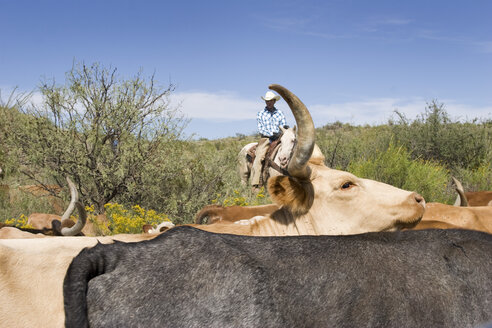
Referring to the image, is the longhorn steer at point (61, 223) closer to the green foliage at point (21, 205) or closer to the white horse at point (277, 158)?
the green foliage at point (21, 205)

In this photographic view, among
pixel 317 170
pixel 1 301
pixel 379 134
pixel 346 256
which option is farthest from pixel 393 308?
pixel 379 134

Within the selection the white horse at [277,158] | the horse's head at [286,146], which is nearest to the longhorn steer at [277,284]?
the white horse at [277,158]

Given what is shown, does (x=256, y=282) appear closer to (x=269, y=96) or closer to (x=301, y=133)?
(x=301, y=133)

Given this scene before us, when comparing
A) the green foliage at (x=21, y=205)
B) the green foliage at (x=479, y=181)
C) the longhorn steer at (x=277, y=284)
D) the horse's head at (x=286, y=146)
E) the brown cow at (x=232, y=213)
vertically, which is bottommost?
the green foliage at (x=479, y=181)

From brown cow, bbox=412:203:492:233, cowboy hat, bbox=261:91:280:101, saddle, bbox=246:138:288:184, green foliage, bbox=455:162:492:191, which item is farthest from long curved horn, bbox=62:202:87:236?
green foliage, bbox=455:162:492:191

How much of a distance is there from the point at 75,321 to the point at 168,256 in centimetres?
45

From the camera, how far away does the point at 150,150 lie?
36.0 feet

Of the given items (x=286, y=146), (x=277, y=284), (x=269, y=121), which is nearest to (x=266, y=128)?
(x=269, y=121)

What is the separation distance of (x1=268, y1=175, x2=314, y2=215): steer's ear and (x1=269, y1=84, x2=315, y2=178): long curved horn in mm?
101

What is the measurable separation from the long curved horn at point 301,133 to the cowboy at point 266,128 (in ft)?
25.5

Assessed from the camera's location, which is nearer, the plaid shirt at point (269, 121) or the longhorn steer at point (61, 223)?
the longhorn steer at point (61, 223)

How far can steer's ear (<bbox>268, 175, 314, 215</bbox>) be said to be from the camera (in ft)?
13.9

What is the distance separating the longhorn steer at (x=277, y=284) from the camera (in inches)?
74.7

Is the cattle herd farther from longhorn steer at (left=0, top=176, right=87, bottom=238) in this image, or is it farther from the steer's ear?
longhorn steer at (left=0, top=176, right=87, bottom=238)
